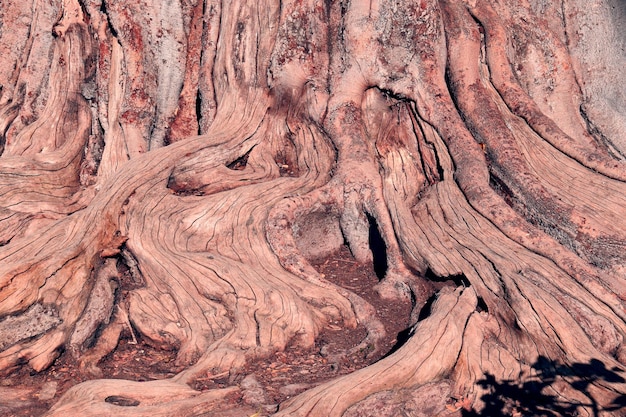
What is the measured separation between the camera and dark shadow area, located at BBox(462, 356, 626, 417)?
4.31 metres

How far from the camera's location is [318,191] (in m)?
6.89

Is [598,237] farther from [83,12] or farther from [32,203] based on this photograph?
[83,12]

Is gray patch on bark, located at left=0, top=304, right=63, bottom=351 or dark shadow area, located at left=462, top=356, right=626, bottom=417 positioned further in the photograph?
gray patch on bark, located at left=0, top=304, right=63, bottom=351

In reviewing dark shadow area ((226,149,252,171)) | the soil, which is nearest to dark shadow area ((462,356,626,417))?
the soil

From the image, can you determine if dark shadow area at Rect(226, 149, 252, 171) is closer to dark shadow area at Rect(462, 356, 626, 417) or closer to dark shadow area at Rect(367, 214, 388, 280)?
dark shadow area at Rect(367, 214, 388, 280)

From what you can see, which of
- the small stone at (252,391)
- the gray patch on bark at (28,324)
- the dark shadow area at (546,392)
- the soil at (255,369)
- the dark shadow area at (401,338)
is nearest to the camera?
the dark shadow area at (546,392)

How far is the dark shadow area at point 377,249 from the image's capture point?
665 centimetres

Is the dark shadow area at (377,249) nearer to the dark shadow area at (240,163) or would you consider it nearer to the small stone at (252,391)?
the dark shadow area at (240,163)

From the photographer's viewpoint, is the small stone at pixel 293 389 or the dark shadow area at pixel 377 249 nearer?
the small stone at pixel 293 389

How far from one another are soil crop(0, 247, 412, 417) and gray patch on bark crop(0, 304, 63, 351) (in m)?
0.27

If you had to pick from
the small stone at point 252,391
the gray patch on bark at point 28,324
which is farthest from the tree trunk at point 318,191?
the small stone at point 252,391

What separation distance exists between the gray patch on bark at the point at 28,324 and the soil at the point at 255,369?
267 mm

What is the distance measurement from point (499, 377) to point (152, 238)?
3.54 metres

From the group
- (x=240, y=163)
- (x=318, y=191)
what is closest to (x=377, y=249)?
(x=318, y=191)
